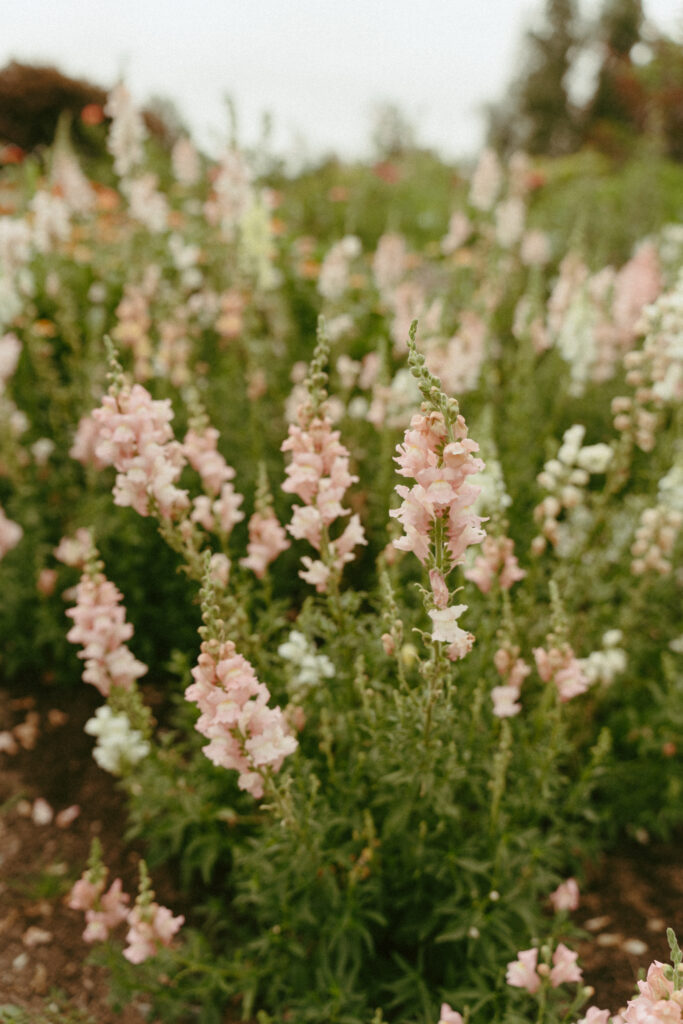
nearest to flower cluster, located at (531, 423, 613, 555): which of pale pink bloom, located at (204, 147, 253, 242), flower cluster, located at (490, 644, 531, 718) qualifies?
flower cluster, located at (490, 644, 531, 718)

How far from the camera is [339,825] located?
9.69ft

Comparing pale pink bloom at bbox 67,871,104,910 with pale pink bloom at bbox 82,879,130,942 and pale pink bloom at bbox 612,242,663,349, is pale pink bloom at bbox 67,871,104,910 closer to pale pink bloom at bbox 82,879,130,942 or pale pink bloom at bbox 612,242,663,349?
pale pink bloom at bbox 82,879,130,942

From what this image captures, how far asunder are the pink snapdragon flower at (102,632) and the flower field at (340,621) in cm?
1

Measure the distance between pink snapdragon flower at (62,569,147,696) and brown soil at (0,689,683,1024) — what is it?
1142 millimetres

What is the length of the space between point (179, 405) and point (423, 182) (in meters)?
11.8

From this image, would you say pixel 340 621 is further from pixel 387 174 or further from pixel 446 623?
pixel 387 174

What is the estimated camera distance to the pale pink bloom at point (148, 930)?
2611mm

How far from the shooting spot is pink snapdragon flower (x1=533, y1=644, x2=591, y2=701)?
2.80 m

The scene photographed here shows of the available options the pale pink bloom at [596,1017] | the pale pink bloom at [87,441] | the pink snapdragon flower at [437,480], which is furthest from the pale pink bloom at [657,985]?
the pale pink bloom at [87,441]

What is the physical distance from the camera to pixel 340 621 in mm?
2871

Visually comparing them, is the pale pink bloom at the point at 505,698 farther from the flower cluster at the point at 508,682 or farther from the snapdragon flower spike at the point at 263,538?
the snapdragon flower spike at the point at 263,538

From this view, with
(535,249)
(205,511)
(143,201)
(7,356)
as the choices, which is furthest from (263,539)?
(535,249)

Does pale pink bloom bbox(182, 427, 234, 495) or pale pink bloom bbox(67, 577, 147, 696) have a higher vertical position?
pale pink bloom bbox(182, 427, 234, 495)

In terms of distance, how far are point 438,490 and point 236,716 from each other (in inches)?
35.0
